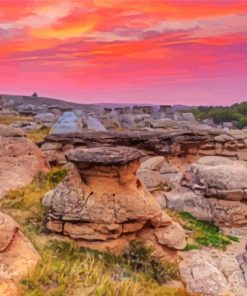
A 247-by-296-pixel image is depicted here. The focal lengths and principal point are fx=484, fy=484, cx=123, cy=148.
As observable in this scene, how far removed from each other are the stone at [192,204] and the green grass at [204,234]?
0.62ft

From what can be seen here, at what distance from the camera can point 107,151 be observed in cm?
1098

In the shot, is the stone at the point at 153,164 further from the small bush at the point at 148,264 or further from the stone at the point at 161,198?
the small bush at the point at 148,264

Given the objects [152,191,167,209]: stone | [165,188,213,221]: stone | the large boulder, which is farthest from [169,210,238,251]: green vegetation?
the large boulder

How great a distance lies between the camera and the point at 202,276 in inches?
390

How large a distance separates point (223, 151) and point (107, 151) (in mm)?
16232

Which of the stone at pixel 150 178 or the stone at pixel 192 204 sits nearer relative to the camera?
the stone at pixel 192 204

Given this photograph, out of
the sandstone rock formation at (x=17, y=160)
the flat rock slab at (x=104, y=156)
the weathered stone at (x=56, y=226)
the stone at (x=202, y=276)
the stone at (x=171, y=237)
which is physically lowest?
the stone at (x=202, y=276)

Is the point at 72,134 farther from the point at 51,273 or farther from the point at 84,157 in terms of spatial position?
the point at 51,273

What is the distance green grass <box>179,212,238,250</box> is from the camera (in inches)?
488

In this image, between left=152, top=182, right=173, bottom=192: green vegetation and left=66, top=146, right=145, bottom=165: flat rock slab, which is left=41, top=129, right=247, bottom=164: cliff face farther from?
left=66, top=146, right=145, bottom=165: flat rock slab

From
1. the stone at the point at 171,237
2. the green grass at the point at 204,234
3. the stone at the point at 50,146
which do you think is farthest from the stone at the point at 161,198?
the stone at the point at 50,146

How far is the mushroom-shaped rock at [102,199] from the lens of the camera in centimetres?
1028

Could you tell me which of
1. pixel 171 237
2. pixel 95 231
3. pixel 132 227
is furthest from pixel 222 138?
pixel 95 231

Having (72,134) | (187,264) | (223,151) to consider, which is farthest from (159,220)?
(223,151)
